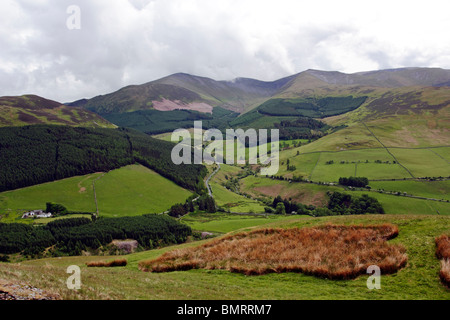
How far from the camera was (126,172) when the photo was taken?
182 m

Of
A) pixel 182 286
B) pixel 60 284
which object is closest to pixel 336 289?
pixel 182 286

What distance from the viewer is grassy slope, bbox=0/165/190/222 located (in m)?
133

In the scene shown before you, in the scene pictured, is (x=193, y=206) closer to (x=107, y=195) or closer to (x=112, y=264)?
(x=107, y=195)

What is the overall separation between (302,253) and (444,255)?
870 cm

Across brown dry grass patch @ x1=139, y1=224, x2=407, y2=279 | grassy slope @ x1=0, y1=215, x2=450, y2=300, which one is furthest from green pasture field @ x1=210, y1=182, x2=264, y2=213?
grassy slope @ x1=0, y1=215, x2=450, y2=300

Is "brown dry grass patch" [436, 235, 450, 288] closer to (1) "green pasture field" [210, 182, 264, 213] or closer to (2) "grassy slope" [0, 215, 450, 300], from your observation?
(2) "grassy slope" [0, 215, 450, 300]

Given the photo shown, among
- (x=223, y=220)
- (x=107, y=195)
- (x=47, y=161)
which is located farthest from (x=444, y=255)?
(x=47, y=161)

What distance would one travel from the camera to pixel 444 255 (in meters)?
14.9

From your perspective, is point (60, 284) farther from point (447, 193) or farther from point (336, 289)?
point (447, 193)

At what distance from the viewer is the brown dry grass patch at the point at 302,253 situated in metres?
16.7

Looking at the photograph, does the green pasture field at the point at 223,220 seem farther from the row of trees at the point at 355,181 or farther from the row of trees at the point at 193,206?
the row of trees at the point at 355,181

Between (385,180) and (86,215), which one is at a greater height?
(385,180)

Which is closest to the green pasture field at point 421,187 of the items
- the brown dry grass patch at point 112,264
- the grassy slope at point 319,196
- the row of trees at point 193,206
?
the grassy slope at point 319,196
